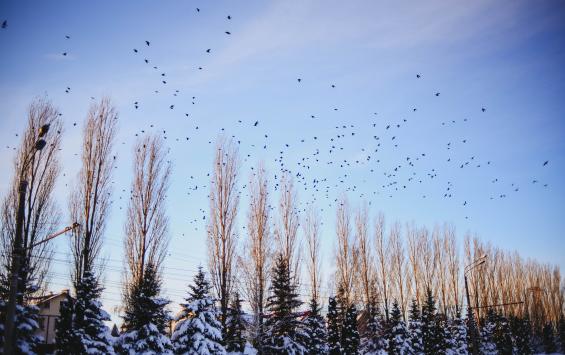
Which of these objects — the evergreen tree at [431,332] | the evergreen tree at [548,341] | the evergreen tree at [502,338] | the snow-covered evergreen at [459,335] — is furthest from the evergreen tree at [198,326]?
the evergreen tree at [548,341]

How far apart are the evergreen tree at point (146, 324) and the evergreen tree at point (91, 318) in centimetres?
133

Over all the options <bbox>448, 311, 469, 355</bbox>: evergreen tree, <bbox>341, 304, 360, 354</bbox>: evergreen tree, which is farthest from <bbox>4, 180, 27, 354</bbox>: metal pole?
<bbox>448, 311, 469, 355</bbox>: evergreen tree

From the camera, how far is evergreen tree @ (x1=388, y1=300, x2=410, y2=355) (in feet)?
100

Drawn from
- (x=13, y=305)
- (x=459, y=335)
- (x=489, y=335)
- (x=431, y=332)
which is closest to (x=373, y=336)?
(x=431, y=332)

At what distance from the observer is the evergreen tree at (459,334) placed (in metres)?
39.6

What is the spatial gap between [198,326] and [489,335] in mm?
41296

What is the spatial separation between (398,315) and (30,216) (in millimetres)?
27643

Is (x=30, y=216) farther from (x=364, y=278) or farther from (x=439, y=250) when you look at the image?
(x=439, y=250)

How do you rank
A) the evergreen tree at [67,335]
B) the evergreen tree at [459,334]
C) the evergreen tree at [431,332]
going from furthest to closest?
1. the evergreen tree at [459,334]
2. the evergreen tree at [431,332]
3. the evergreen tree at [67,335]

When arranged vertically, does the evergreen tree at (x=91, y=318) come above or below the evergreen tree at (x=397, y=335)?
above

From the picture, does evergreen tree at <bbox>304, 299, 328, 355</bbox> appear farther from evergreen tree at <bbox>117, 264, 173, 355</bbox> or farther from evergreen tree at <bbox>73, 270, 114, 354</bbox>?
evergreen tree at <bbox>73, 270, 114, 354</bbox>

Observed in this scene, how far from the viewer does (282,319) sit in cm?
2108

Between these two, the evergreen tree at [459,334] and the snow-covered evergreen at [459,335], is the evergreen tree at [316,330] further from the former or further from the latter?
the evergreen tree at [459,334]

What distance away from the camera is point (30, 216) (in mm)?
16797
